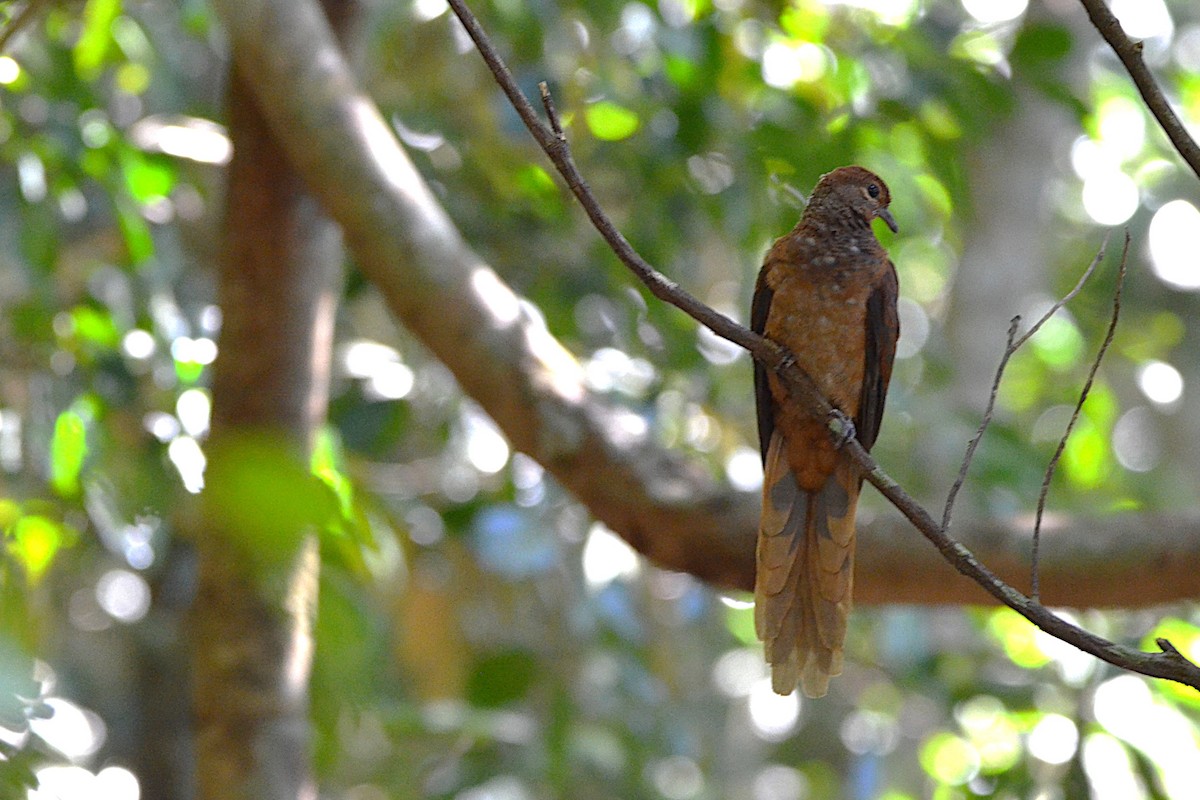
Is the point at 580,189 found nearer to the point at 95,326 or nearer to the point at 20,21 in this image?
the point at 20,21

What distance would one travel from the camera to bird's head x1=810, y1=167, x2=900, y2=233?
10.3 feet

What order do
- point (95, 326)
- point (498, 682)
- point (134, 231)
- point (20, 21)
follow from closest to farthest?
point (20, 21)
point (134, 231)
point (95, 326)
point (498, 682)

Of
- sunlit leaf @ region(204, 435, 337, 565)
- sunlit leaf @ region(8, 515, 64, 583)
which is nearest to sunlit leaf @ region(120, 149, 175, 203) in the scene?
sunlit leaf @ region(8, 515, 64, 583)

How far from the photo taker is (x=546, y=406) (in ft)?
10.4

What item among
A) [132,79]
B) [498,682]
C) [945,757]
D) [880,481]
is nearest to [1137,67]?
[880,481]

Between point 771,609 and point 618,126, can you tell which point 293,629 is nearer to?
point 771,609

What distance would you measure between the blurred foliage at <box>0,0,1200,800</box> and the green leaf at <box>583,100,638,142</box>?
0.02m

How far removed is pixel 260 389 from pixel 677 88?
5.75ft

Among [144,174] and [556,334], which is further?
[556,334]

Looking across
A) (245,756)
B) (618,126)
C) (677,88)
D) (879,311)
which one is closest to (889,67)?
(677,88)

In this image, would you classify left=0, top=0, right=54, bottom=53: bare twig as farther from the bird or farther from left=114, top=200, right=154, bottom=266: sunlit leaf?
the bird

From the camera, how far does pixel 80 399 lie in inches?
158

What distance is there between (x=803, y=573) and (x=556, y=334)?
2119mm

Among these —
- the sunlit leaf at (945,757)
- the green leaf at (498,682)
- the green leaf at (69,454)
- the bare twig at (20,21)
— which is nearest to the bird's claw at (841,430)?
the green leaf at (69,454)
